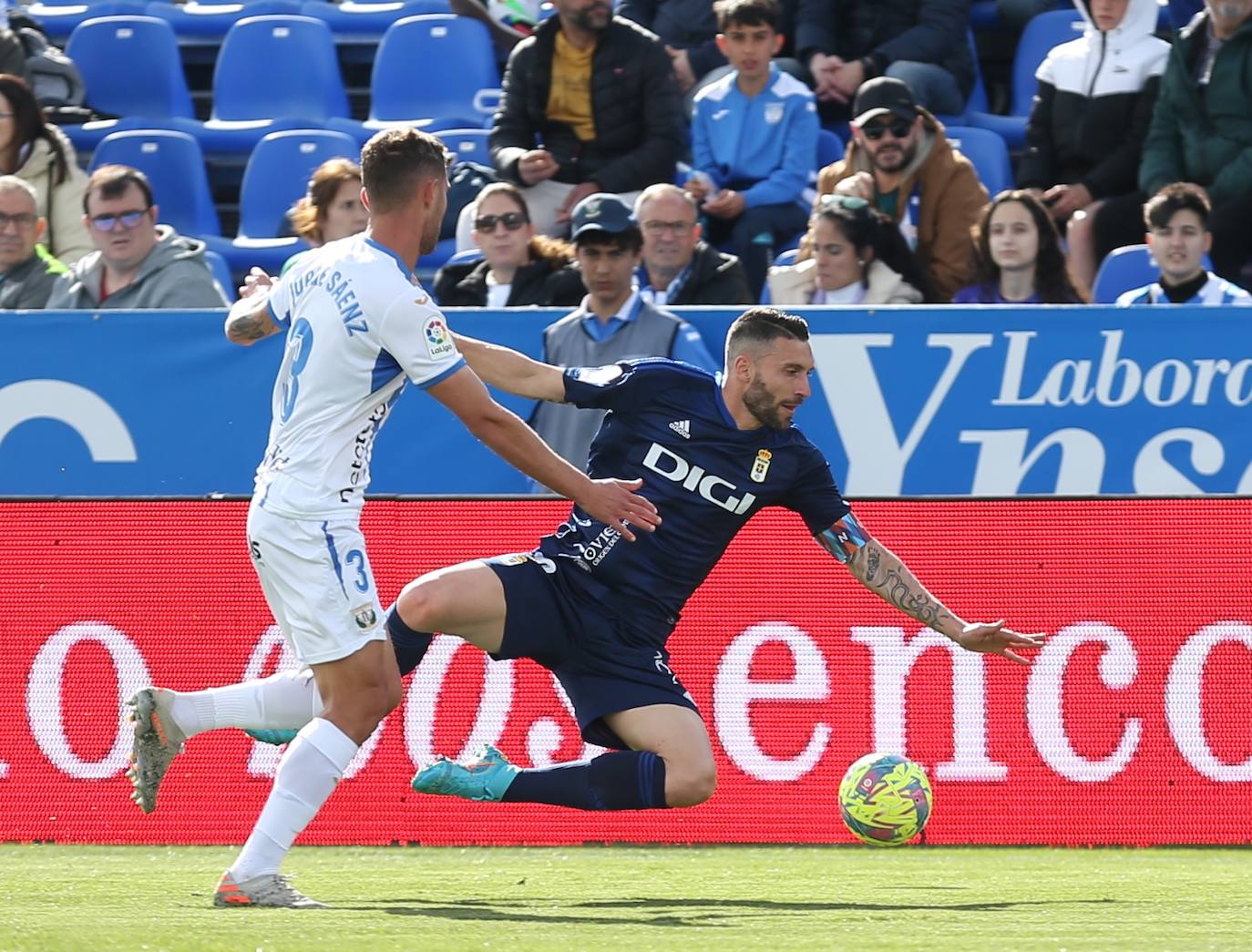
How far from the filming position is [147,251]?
954 cm

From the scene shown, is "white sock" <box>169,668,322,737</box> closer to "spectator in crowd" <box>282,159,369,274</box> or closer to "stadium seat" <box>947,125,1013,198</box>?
"spectator in crowd" <box>282,159,369,274</box>

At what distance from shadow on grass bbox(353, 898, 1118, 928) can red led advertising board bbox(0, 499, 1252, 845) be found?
5.70ft

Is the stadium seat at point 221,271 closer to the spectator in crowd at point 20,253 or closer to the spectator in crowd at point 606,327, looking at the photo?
the spectator in crowd at point 20,253

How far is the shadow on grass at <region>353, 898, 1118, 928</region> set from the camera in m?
5.39

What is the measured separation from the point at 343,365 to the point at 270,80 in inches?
316

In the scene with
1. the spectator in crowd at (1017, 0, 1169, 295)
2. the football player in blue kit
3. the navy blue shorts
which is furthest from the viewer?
the spectator in crowd at (1017, 0, 1169, 295)

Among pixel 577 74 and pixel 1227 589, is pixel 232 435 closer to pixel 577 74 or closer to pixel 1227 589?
pixel 577 74

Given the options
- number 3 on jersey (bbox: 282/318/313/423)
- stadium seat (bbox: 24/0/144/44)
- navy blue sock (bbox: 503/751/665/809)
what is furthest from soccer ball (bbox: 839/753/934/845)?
stadium seat (bbox: 24/0/144/44)

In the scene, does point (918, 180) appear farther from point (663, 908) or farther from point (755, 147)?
point (663, 908)

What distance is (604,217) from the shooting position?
341 inches

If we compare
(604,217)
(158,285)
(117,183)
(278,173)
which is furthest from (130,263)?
(278,173)

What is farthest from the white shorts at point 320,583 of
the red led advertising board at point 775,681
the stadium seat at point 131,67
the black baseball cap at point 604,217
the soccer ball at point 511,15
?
the stadium seat at point 131,67

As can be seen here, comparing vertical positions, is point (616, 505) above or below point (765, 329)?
below

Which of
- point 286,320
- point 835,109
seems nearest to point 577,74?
point 835,109
